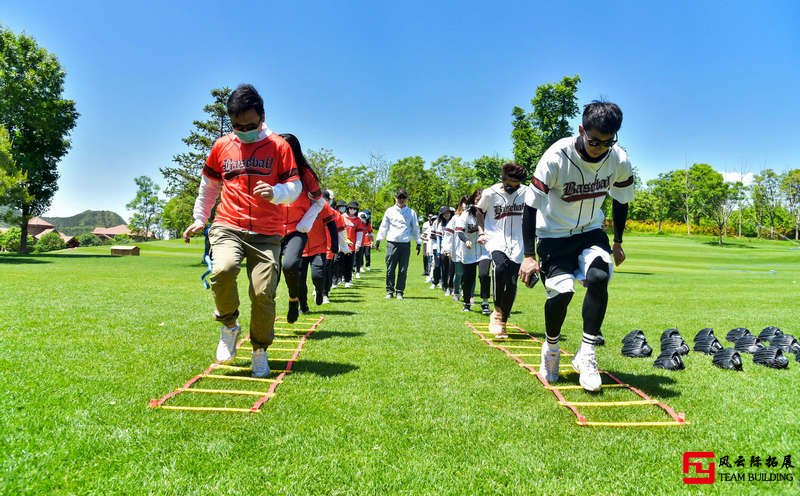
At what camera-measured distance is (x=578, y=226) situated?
4652 millimetres

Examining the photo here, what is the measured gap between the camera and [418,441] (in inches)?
126

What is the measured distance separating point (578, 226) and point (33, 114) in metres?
42.7

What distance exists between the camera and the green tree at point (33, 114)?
1367 inches

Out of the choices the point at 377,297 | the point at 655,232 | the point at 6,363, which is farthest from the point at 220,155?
the point at 655,232

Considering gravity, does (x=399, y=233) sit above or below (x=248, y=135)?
below

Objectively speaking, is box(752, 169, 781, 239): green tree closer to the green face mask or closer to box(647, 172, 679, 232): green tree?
box(647, 172, 679, 232): green tree

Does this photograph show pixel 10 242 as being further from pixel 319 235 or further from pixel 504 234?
pixel 504 234

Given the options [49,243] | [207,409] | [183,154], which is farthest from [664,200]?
[49,243]

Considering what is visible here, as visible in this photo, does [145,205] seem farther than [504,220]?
Yes

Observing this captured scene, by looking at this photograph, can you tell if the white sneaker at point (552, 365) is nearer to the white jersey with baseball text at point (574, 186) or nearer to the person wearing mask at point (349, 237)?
the white jersey with baseball text at point (574, 186)

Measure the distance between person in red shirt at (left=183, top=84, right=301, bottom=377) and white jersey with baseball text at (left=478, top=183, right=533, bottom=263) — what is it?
3.70m

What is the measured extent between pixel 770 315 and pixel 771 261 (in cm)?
3169

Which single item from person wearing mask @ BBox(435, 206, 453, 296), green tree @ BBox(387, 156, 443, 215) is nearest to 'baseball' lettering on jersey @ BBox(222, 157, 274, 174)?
person wearing mask @ BBox(435, 206, 453, 296)
